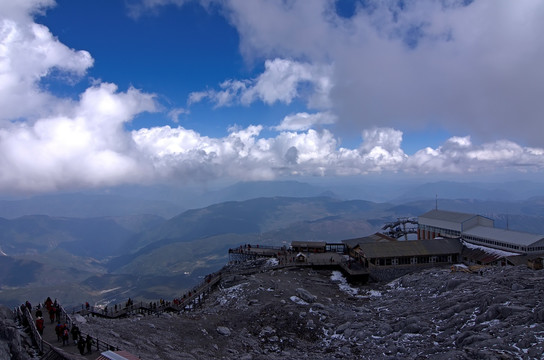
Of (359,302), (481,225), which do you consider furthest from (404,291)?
(481,225)

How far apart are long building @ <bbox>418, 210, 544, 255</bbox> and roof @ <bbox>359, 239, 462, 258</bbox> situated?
6.90 meters

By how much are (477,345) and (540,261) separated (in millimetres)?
32598

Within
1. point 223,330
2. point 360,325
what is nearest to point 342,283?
point 360,325

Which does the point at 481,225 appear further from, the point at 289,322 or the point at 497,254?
the point at 289,322

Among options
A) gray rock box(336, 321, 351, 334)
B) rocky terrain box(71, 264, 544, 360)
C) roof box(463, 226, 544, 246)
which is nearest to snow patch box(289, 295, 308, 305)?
rocky terrain box(71, 264, 544, 360)

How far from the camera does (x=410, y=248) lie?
6053 centimetres

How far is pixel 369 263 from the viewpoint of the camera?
189 feet

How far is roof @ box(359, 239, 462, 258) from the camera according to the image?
58625mm

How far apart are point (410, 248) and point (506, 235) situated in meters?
19.6

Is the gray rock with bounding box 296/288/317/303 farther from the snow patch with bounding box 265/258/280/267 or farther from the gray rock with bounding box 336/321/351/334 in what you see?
the snow patch with bounding box 265/258/280/267

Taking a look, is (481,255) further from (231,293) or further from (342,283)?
(231,293)

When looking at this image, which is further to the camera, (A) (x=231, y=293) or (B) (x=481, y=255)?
(B) (x=481, y=255)

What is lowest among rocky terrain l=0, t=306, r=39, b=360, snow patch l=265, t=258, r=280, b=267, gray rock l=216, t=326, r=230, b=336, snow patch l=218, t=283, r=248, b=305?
snow patch l=218, t=283, r=248, b=305

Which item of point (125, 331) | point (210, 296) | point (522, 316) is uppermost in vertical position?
point (522, 316)
